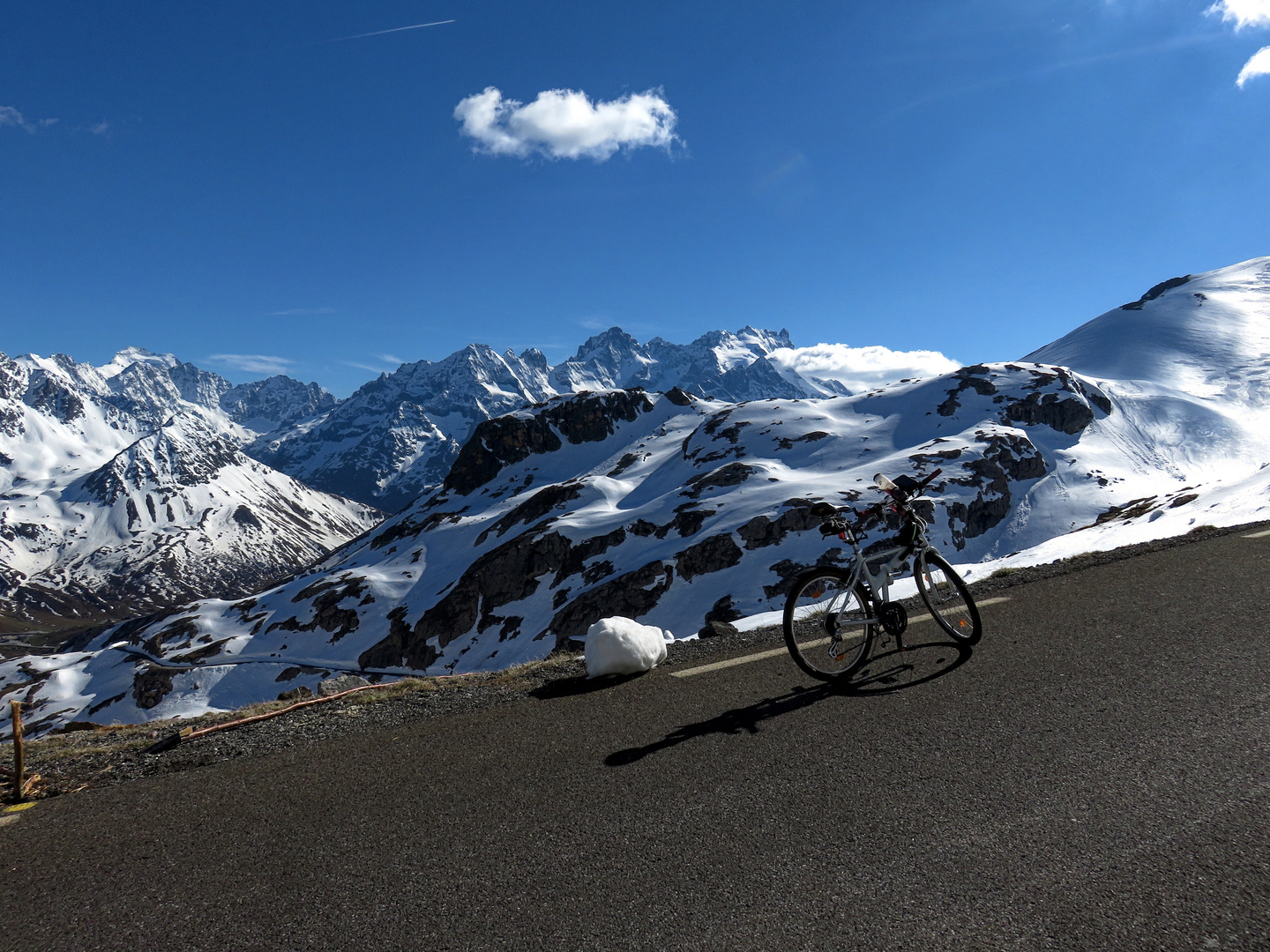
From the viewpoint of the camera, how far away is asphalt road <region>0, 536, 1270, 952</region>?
356 cm

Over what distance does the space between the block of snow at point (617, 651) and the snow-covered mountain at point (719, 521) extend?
63111mm

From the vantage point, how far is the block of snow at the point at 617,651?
852cm

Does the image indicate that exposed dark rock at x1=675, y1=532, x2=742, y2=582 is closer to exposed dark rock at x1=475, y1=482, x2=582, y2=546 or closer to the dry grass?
exposed dark rock at x1=475, y1=482, x2=582, y2=546

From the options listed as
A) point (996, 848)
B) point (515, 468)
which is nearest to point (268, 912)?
point (996, 848)

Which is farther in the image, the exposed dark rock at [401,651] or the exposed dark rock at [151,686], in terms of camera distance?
the exposed dark rock at [151,686]

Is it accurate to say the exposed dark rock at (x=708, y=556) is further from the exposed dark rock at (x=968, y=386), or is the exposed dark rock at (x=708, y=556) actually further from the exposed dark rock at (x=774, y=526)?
the exposed dark rock at (x=968, y=386)

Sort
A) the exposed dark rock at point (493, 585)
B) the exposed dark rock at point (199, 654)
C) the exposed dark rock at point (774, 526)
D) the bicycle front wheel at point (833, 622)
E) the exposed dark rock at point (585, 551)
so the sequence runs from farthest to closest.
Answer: the exposed dark rock at point (199, 654) < the exposed dark rock at point (493, 585) < the exposed dark rock at point (585, 551) < the exposed dark rock at point (774, 526) < the bicycle front wheel at point (833, 622)

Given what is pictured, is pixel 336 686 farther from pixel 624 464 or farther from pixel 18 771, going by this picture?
pixel 624 464

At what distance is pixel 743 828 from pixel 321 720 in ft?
19.1

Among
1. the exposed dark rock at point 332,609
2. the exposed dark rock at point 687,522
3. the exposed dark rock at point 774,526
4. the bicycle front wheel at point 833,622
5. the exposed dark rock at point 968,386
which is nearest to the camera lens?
the bicycle front wheel at point 833,622

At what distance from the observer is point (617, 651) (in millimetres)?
8523

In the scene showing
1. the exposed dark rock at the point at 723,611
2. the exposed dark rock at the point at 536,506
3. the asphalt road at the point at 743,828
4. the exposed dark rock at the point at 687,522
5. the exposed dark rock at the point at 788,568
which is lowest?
the exposed dark rock at the point at 723,611

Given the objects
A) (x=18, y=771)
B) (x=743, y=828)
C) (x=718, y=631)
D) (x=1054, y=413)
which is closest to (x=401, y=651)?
(x=718, y=631)

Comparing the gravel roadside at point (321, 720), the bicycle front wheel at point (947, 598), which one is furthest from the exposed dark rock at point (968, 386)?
the bicycle front wheel at point (947, 598)
